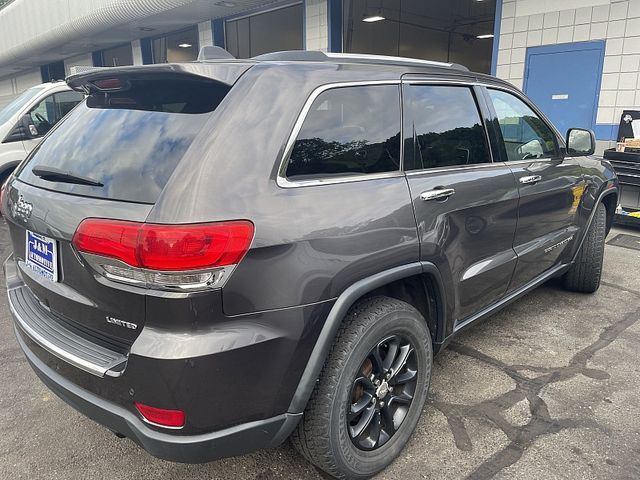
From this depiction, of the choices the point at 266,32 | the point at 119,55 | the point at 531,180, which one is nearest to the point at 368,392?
the point at 531,180

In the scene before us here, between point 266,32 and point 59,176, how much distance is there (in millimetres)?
13759

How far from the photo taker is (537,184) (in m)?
3.30

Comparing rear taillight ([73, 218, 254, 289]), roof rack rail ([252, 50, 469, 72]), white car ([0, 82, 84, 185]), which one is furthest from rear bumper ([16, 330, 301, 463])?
white car ([0, 82, 84, 185])

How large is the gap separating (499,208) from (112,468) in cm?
244

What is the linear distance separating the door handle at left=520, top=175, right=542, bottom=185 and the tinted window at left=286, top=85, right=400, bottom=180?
1.19 m

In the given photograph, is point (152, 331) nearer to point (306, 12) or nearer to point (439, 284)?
point (439, 284)

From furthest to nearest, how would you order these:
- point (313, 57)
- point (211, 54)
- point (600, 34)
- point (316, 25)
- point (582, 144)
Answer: point (316, 25), point (600, 34), point (582, 144), point (211, 54), point (313, 57)

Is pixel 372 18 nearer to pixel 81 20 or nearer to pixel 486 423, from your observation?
pixel 81 20

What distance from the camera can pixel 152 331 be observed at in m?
1.69

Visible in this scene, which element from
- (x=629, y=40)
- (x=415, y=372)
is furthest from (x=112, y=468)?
(x=629, y=40)

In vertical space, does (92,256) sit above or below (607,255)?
above

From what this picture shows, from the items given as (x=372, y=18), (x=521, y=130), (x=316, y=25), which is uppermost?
(x=372, y=18)

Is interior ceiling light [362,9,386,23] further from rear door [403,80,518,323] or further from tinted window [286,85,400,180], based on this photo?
tinted window [286,85,400,180]

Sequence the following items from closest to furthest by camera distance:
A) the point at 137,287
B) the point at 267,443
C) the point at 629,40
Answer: the point at 137,287, the point at 267,443, the point at 629,40
